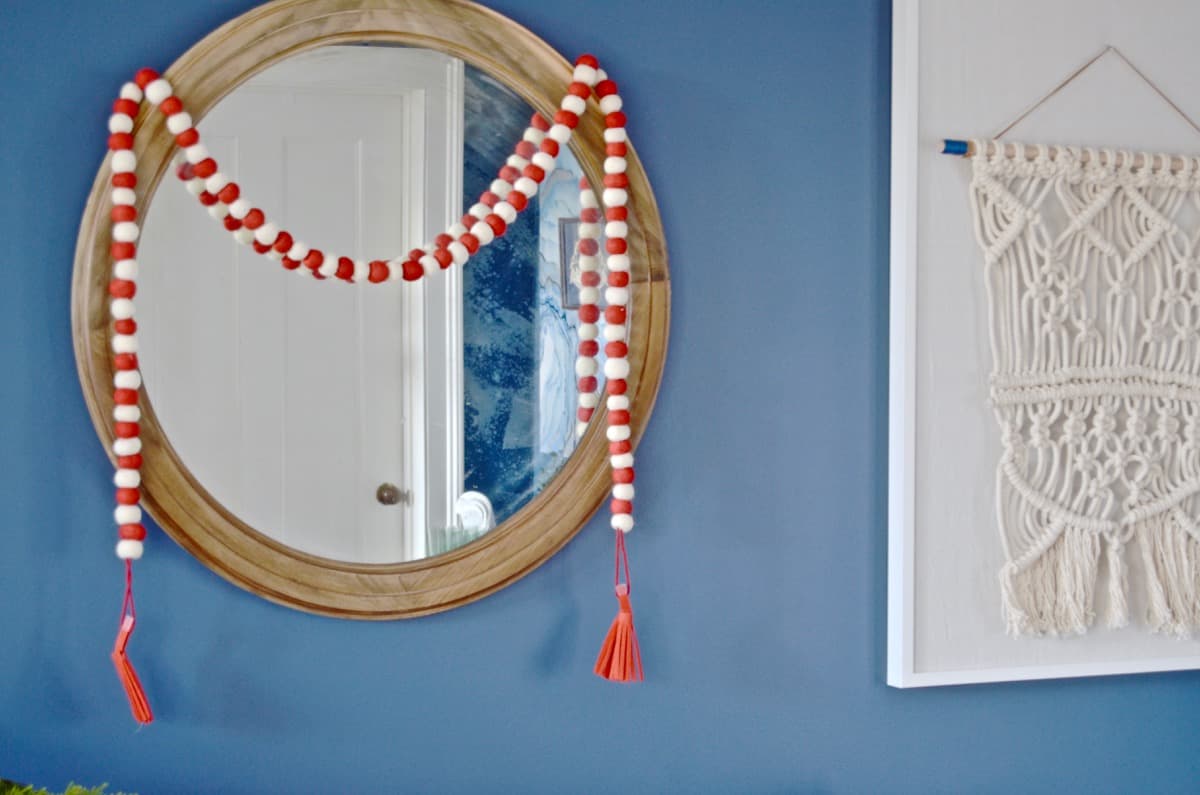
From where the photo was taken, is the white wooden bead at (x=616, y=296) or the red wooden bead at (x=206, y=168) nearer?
the red wooden bead at (x=206, y=168)

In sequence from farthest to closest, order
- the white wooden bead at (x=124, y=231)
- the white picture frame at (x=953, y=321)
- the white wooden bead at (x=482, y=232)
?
Result: the white picture frame at (x=953, y=321), the white wooden bead at (x=482, y=232), the white wooden bead at (x=124, y=231)

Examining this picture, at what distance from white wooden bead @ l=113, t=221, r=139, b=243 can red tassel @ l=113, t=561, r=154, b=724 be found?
1.17ft

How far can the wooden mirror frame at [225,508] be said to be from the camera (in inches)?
53.6

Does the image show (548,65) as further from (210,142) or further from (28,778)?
A: (28,778)

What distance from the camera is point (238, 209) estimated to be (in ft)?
4.47

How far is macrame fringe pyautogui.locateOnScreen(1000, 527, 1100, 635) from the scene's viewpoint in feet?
5.50

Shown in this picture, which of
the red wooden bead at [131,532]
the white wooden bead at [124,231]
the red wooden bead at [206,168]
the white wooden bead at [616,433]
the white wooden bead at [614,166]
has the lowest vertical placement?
the red wooden bead at [131,532]

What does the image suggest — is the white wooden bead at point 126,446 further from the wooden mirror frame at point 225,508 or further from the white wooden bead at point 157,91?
the white wooden bead at point 157,91

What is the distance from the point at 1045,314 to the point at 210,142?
1.10 m

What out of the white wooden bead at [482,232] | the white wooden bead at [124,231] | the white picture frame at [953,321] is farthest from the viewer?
the white picture frame at [953,321]

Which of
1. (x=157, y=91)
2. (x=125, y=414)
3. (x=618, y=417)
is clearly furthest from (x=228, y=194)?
(x=618, y=417)

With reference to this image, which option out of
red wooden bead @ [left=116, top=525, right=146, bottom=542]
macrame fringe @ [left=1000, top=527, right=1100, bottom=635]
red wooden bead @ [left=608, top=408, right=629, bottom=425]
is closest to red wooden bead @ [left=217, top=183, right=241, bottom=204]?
red wooden bead @ [left=116, top=525, right=146, bottom=542]

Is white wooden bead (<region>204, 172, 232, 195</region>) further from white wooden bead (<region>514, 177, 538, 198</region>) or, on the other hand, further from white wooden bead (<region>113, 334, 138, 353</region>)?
white wooden bead (<region>514, 177, 538, 198</region>)

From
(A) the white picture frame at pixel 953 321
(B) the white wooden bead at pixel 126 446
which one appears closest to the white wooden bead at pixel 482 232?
(B) the white wooden bead at pixel 126 446
